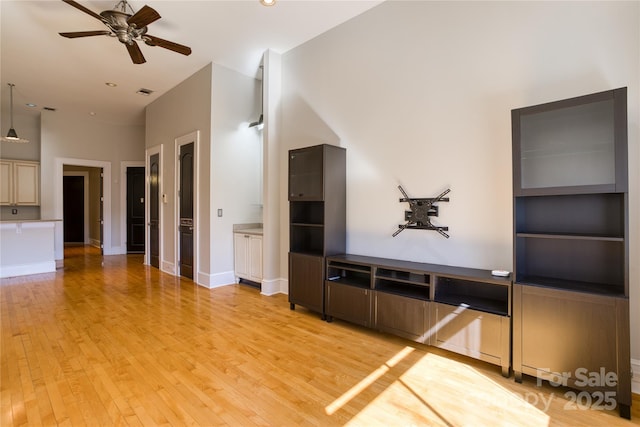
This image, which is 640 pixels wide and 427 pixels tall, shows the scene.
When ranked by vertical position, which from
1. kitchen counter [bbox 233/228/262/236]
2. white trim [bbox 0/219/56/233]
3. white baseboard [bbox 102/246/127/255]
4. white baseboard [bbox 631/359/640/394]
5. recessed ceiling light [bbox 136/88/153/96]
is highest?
recessed ceiling light [bbox 136/88/153/96]

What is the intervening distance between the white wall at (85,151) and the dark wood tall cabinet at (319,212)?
6449mm

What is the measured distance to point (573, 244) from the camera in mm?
2307

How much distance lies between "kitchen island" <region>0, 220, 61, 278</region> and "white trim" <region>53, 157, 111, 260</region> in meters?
1.29

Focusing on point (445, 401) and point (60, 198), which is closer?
point (445, 401)

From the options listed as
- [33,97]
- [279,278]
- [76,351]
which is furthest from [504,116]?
[33,97]

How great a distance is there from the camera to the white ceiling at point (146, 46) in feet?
11.6

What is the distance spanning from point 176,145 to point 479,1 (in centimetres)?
493

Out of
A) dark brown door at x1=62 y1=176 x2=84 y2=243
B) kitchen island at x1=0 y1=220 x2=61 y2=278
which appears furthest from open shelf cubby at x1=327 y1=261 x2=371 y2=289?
dark brown door at x1=62 y1=176 x2=84 y2=243

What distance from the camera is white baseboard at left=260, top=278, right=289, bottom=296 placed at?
4.48 metres

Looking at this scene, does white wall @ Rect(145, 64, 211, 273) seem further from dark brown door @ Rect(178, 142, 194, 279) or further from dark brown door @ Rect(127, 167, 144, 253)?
dark brown door @ Rect(127, 167, 144, 253)

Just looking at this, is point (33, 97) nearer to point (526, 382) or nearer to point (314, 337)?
point (314, 337)

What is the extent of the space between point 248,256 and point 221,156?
63.0 inches

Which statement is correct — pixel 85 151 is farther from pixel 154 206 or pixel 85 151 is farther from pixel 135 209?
pixel 154 206

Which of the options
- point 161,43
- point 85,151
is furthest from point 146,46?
point 85,151
